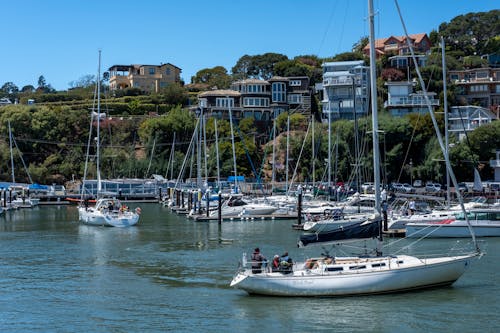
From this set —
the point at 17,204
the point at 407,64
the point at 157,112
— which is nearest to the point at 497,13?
the point at 407,64

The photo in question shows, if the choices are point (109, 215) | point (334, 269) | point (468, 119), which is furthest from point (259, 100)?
point (334, 269)

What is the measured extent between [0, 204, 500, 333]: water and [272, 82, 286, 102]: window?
7758 cm

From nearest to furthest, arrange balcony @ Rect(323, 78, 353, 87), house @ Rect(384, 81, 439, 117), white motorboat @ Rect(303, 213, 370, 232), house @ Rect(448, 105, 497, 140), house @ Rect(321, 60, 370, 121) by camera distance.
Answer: white motorboat @ Rect(303, 213, 370, 232) < house @ Rect(448, 105, 497, 140) < house @ Rect(384, 81, 439, 117) < house @ Rect(321, 60, 370, 121) < balcony @ Rect(323, 78, 353, 87)

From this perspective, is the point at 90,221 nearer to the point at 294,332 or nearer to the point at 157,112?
the point at 294,332

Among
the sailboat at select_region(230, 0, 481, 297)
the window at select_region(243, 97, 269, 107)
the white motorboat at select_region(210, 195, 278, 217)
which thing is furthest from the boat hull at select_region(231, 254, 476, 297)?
the window at select_region(243, 97, 269, 107)

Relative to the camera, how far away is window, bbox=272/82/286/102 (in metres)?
133

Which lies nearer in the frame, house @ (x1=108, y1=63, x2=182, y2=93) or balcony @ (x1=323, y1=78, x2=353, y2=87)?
balcony @ (x1=323, y1=78, x2=353, y2=87)

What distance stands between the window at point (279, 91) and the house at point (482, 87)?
29.5 meters

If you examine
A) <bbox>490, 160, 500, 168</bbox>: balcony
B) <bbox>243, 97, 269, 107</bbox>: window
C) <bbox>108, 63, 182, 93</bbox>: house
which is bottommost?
<bbox>490, 160, 500, 168</bbox>: balcony

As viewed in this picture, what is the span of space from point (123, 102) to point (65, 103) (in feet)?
40.4

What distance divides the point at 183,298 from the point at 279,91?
10037 cm

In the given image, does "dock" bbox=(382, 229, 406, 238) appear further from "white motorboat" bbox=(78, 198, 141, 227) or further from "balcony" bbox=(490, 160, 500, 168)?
"balcony" bbox=(490, 160, 500, 168)

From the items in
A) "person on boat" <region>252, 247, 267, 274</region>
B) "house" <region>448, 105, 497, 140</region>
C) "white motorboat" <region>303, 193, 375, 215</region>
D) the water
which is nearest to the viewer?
the water

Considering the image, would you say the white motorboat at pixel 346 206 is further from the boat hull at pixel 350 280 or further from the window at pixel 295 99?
the window at pixel 295 99
